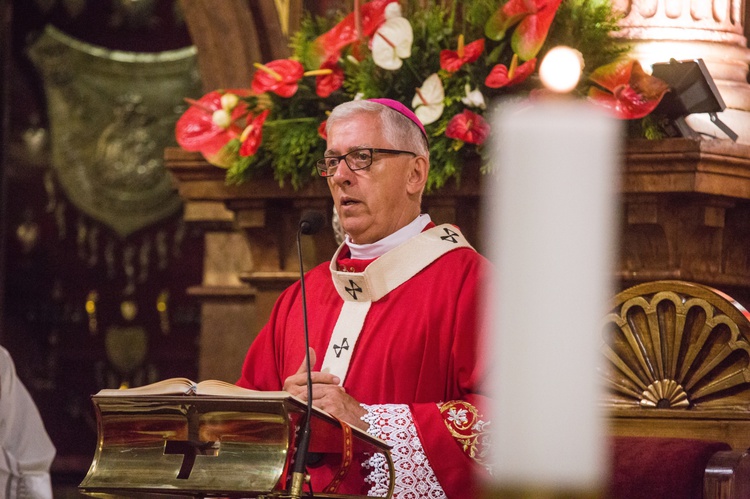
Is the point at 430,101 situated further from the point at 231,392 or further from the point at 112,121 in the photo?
the point at 112,121

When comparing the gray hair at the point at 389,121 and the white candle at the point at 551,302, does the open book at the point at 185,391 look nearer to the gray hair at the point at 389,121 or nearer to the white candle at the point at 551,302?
the gray hair at the point at 389,121

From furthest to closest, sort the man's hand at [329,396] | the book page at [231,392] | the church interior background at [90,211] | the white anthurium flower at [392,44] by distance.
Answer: the church interior background at [90,211], the white anthurium flower at [392,44], the man's hand at [329,396], the book page at [231,392]

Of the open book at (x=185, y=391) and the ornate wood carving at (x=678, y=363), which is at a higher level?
the open book at (x=185, y=391)

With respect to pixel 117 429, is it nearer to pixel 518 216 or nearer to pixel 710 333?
pixel 710 333

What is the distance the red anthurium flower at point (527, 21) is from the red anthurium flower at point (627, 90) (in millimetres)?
198

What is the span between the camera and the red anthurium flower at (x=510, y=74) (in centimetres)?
362

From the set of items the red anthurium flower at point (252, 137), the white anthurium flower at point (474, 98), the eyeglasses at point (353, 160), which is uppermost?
the white anthurium flower at point (474, 98)

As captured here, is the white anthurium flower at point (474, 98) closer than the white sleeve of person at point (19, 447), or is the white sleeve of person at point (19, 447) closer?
the white anthurium flower at point (474, 98)

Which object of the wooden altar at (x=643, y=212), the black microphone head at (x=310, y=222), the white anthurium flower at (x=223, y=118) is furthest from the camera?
the white anthurium flower at (x=223, y=118)

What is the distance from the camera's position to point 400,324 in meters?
3.32

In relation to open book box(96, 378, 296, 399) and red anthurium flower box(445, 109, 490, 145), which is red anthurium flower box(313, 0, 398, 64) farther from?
open book box(96, 378, 296, 399)

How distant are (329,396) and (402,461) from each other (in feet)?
0.83

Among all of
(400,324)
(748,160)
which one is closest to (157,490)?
(400,324)

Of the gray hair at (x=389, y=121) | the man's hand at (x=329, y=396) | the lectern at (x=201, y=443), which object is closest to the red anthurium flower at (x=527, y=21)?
the gray hair at (x=389, y=121)
